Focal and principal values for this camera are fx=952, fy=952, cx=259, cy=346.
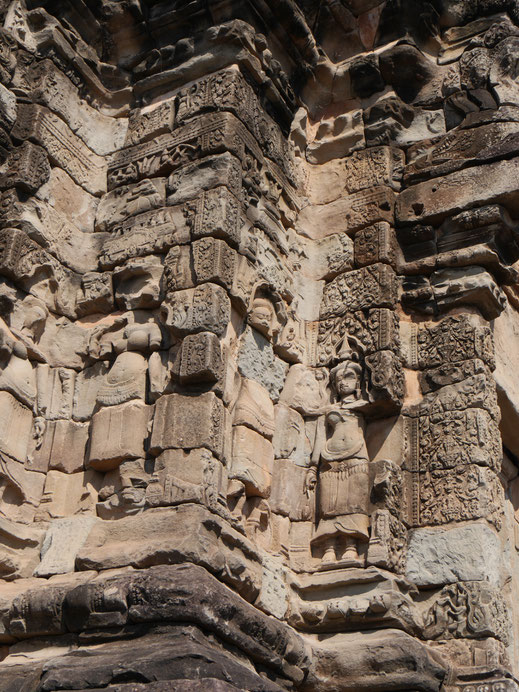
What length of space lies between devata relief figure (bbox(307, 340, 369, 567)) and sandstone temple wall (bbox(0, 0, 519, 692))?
0.07ft

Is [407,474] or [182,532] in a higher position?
[407,474]

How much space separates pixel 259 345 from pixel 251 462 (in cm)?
96

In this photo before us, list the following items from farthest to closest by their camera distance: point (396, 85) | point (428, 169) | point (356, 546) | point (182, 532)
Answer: point (396, 85) → point (428, 169) → point (356, 546) → point (182, 532)

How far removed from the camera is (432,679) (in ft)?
19.1

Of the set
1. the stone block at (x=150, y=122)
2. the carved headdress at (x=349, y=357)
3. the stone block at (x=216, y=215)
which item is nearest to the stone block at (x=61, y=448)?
the stone block at (x=216, y=215)

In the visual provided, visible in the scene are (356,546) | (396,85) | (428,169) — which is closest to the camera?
(356,546)

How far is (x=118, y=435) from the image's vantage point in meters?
6.12

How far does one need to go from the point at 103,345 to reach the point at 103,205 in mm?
1338

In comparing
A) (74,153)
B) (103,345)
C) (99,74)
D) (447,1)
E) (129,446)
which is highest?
(447,1)

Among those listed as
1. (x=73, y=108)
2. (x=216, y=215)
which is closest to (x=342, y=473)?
(x=216, y=215)

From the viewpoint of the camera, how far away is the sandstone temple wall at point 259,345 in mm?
5590

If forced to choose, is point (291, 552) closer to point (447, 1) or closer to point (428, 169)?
point (428, 169)

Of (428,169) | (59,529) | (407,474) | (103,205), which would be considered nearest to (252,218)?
(103,205)

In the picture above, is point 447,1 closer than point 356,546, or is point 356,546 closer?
point 356,546
